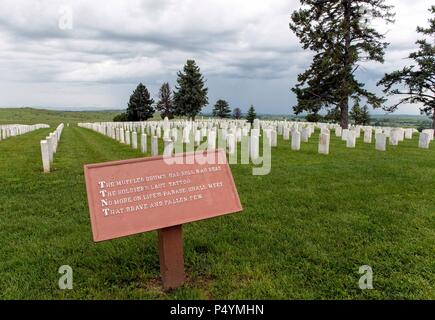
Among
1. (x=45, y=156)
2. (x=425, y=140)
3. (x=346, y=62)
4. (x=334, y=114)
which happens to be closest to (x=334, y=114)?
(x=334, y=114)

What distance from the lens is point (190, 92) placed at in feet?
168

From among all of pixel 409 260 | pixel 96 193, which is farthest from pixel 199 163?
pixel 409 260

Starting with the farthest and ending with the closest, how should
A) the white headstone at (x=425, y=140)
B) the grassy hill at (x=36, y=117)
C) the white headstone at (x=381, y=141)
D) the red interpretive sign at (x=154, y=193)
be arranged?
the grassy hill at (x=36, y=117)
the white headstone at (x=425, y=140)
the white headstone at (x=381, y=141)
the red interpretive sign at (x=154, y=193)

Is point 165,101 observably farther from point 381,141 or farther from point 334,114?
point 381,141

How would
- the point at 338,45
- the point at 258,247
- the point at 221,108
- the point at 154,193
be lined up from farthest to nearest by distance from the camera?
the point at 221,108 < the point at 338,45 < the point at 258,247 < the point at 154,193

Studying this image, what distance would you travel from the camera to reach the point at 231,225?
5.20m

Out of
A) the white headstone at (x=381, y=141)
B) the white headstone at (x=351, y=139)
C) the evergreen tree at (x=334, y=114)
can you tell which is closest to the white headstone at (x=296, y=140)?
the white headstone at (x=351, y=139)

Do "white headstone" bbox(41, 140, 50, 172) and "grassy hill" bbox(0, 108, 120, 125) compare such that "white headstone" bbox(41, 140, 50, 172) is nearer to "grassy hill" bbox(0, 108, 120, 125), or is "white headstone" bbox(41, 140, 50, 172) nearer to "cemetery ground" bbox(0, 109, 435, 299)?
"cemetery ground" bbox(0, 109, 435, 299)

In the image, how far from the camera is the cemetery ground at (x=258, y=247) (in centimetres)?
350

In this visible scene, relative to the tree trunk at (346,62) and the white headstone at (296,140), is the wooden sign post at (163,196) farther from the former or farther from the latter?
the tree trunk at (346,62)

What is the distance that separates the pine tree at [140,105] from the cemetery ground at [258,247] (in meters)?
54.2

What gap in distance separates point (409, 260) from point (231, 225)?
2.29 metres

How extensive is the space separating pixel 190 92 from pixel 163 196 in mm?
48929
